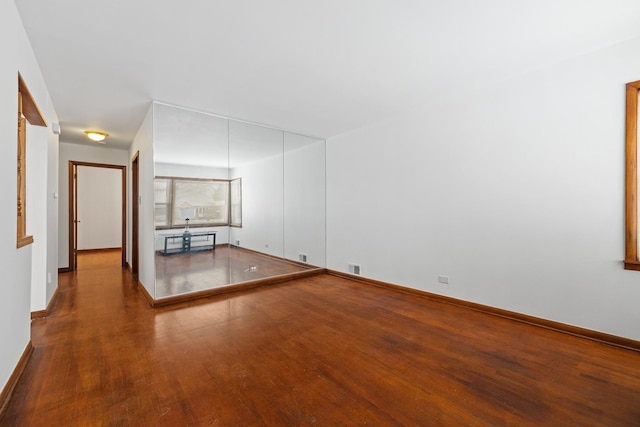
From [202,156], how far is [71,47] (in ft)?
5.82

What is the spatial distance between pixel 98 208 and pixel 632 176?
10861 millimetres

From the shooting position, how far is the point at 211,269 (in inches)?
163

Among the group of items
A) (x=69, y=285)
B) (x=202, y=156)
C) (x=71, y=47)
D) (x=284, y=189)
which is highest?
(x=71, y=47)

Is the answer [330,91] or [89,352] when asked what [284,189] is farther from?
[89,352]

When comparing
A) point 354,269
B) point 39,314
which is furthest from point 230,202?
point 39,314

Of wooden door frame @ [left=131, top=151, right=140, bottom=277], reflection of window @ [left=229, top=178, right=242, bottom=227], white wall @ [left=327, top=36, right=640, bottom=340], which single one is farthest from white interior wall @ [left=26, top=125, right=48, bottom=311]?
white wall @ [left=327, top=36, right=640, bottom=340]

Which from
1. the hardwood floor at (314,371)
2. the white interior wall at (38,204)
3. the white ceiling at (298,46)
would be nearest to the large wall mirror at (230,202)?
the white ceiling at (298,46)

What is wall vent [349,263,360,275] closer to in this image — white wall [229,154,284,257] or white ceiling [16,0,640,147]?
white wall [229,154,284,257]

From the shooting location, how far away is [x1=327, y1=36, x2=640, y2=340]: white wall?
8.20 ft

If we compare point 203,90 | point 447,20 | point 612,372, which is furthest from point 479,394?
point 203,90

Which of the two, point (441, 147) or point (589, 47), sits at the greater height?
point (589, 47)

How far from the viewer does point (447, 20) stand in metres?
2.10

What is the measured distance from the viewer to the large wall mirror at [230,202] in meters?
3.64

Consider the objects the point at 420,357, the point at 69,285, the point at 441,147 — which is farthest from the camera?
the point at 69,285
